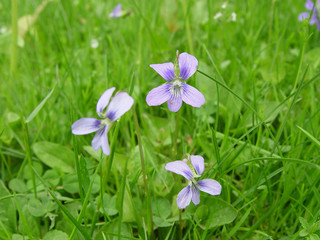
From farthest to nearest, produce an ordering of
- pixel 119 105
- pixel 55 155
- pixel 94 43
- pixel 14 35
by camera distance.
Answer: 1. pixel 94 43
2. pixel 14 35
3. pixel 55 155
4. pixel 119 105

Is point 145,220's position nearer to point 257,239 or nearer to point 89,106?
point 257,239

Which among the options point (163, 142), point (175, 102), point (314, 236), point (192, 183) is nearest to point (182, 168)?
point (192, 183)

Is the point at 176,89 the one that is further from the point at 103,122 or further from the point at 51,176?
the point at 51,176

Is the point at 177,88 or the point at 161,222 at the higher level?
the point at 177,88

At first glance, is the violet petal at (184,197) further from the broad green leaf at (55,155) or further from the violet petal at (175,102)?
the broad green leaf at (55,155)

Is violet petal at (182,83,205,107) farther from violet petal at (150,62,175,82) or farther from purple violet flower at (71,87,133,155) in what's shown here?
purple violet flower at (71,87,133,155)

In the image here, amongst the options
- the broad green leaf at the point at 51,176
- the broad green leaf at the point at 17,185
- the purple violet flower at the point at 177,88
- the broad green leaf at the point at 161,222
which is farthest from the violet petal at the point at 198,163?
the broad green leaf at the point at 17,185
